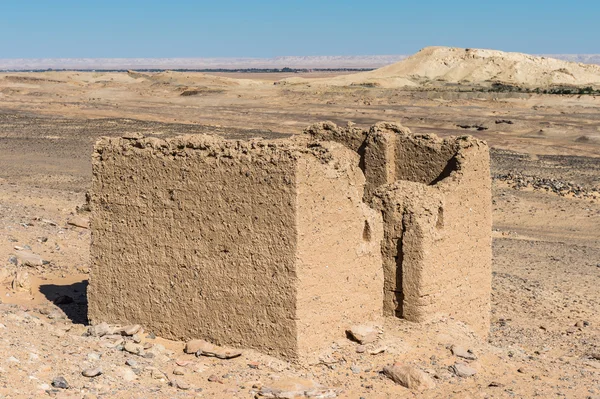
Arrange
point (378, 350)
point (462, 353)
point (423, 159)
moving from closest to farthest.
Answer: point (378, 350) < point (462, 353) < point (423, 159)

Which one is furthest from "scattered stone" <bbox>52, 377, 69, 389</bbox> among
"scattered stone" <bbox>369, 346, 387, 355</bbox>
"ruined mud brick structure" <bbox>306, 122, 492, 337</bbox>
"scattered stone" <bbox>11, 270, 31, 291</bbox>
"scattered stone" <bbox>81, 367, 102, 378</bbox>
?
"scattered stone" <bbox>11, 270, 31, 291</bbox>

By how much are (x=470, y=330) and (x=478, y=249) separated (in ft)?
3.16

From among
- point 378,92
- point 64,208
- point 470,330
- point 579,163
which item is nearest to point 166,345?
point 470,330

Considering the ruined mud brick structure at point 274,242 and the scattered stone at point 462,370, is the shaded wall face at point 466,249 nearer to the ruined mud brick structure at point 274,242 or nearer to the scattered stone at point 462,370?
the ruined mud brick structure at point 274,242

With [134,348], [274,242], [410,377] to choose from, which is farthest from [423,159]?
[134,348]

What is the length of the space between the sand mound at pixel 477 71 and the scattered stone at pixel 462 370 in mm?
60806

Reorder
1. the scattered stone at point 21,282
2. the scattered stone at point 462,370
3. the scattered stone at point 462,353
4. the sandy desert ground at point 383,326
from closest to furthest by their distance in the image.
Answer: the sandy desert ground at point 383,326
the scattered stone at point 462,370
the scattered stone at point 462,353
the scattered stone at point 21,282

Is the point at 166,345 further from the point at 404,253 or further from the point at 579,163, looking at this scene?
the point at 579,163

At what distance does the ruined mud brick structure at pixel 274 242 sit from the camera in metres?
8.16

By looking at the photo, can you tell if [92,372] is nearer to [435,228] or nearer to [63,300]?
[63,300]

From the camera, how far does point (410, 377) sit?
26.9 ft

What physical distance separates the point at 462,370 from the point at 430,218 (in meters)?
1.67

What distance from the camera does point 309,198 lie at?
26.6ft

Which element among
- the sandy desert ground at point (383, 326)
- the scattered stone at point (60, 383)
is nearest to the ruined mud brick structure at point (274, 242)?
the sandy desert ground at point (383, 326)
